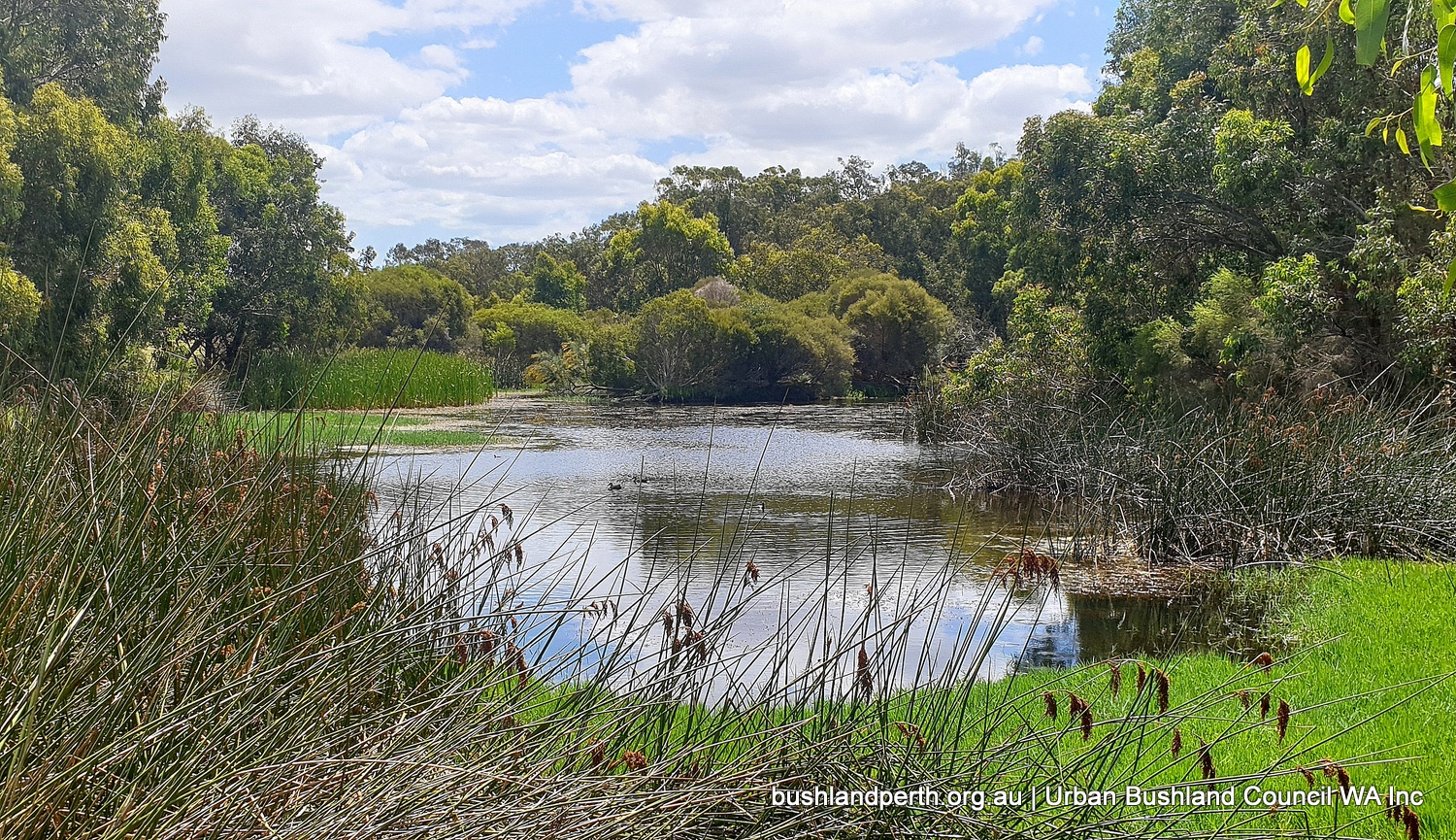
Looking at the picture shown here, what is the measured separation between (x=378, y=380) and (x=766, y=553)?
1173 centimetres

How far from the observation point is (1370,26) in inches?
72.6

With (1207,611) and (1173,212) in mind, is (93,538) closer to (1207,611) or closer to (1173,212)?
(1207,611)

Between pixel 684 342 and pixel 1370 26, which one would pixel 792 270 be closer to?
pixel 684 342

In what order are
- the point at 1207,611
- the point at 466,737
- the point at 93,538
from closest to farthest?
the point at 466,737
the point at 93,538
the point at 1207,611

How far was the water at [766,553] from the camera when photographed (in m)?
3.23

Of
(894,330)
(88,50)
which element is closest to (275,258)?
A: (88,50)

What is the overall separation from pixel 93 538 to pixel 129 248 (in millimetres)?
15707

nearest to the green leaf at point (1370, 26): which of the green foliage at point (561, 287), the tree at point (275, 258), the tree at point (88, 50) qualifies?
the tree at point (88, 50)

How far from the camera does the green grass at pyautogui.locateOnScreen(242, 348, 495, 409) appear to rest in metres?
18.8

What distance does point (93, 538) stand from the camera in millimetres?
2480

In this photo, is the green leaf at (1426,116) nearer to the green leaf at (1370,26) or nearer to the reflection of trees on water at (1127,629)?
the green leaf at (1370,26)

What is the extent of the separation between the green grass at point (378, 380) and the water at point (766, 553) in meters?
1.65

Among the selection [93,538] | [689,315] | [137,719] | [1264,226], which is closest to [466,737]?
[137,719]

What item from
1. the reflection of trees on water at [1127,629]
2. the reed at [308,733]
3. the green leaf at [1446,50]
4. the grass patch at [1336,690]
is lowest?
the reflection of trees on water at [1127,629]
